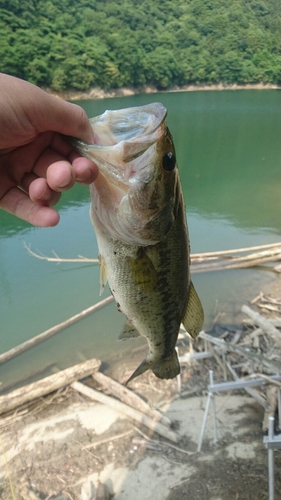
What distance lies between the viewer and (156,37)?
83125 mm

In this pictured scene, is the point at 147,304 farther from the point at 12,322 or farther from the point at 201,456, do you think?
the point at 12,322

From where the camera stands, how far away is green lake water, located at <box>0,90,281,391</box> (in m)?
7.51

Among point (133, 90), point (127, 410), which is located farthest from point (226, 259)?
point (133, 90)

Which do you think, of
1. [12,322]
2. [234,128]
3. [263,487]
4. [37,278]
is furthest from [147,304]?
[234,128]

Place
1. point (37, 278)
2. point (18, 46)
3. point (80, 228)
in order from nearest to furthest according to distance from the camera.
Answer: point (37, 278), point (80, 228), point (18, 46)

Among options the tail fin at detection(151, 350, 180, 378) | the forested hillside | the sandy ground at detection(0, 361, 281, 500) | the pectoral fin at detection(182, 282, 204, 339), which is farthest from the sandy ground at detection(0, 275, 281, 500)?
the forested hillside

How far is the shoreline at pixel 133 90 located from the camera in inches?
2074

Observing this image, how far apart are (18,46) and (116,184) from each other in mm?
60518

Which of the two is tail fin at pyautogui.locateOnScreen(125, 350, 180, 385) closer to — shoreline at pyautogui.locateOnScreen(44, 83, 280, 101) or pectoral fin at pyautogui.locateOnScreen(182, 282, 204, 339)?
pectoral fin at pyautogui.locateOnScreen(182, 282, 204, 339)

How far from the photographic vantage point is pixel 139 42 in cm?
7656

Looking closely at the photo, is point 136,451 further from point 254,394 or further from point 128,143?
point 128,143

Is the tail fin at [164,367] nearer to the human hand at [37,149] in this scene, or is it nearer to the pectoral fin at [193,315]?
the pectoral fin at [193,315]

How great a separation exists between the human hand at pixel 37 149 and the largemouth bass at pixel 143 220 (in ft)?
0.33

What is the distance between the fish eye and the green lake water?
19.3ft
